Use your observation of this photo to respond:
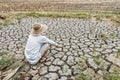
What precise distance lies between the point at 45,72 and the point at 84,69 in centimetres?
89

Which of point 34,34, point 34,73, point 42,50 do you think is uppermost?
point 34,34

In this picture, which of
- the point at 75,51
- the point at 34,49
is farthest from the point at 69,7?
→ the point at 34,49

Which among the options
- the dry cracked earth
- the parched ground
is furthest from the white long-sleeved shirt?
the parched ground

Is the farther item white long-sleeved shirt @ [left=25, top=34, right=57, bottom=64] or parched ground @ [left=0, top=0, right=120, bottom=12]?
parched ground @ [left=0, top=0, right=120, bottom=12]

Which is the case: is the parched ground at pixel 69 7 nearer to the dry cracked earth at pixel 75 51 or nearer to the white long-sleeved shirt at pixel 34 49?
the dry cracked earth at pixel 75 51

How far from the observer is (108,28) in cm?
728

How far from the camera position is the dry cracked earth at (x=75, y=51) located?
388 cm

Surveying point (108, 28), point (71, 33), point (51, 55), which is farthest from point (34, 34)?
point (108, 28)

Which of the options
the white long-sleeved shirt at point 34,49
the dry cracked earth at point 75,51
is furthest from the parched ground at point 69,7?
the white long-sleeved shirt at point 34,49

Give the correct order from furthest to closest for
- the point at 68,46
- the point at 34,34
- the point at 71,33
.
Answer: the point at 71,33 < the point at 68,46 < the point at 34,34

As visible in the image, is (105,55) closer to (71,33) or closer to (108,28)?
(71,33)

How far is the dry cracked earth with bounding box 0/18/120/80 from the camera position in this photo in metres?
3.88

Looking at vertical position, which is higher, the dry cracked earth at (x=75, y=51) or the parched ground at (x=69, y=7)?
the parched ground at (x=69, y=7)

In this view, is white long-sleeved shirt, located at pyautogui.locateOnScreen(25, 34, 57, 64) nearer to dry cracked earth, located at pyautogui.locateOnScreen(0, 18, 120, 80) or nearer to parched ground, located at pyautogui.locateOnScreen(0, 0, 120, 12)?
dry cracked earth, located at pyautogui.locateOnScreen(0, 18, 120, 80)
